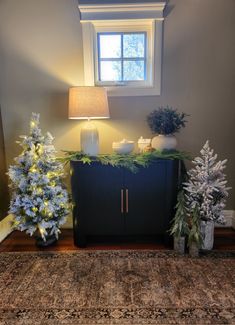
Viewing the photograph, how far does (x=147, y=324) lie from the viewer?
139 centimetres

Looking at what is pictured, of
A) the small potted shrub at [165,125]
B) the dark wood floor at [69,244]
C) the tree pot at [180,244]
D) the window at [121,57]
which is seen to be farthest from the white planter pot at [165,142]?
the dark wood floor at [69,244]

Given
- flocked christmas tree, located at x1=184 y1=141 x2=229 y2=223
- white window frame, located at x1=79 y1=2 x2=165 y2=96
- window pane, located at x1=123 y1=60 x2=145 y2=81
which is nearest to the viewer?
flocked christmas tree, located at x1=184 y1=141 x2=229 y2=223

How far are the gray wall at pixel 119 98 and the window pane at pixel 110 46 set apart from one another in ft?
0.86

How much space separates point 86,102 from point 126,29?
101 centimetres

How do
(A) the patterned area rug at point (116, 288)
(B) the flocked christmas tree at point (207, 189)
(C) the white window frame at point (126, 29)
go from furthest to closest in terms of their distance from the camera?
(C) the white window frame at point (126, 29) → (B) the flocked christmas tree at point (207, 189) → (A) the patterned area rug at point (116, 288)

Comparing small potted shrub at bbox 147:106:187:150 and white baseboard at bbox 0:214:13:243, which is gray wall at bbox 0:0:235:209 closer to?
small potted shrub at bbox 147:106:187:150

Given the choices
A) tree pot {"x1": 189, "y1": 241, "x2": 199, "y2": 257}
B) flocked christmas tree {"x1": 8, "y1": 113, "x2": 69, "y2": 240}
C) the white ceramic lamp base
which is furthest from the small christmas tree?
flocked christmas tree {"x1": 8, "y1": 113, "x2": 69, "y2": 240}

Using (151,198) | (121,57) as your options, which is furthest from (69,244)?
(121,57)

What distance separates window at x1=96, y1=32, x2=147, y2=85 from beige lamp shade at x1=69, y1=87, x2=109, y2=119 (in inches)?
19.0

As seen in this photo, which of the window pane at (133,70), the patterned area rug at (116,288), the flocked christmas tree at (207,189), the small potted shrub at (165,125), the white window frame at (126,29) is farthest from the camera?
the window pane at (133,70)

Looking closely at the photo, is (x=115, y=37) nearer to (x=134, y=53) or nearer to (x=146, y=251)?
(x=134, y=53)

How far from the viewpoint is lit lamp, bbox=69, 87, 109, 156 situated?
6.98ft

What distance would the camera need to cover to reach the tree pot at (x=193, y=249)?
207 centimetres

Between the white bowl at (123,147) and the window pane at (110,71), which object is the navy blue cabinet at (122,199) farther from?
the window pane at (110,71)
